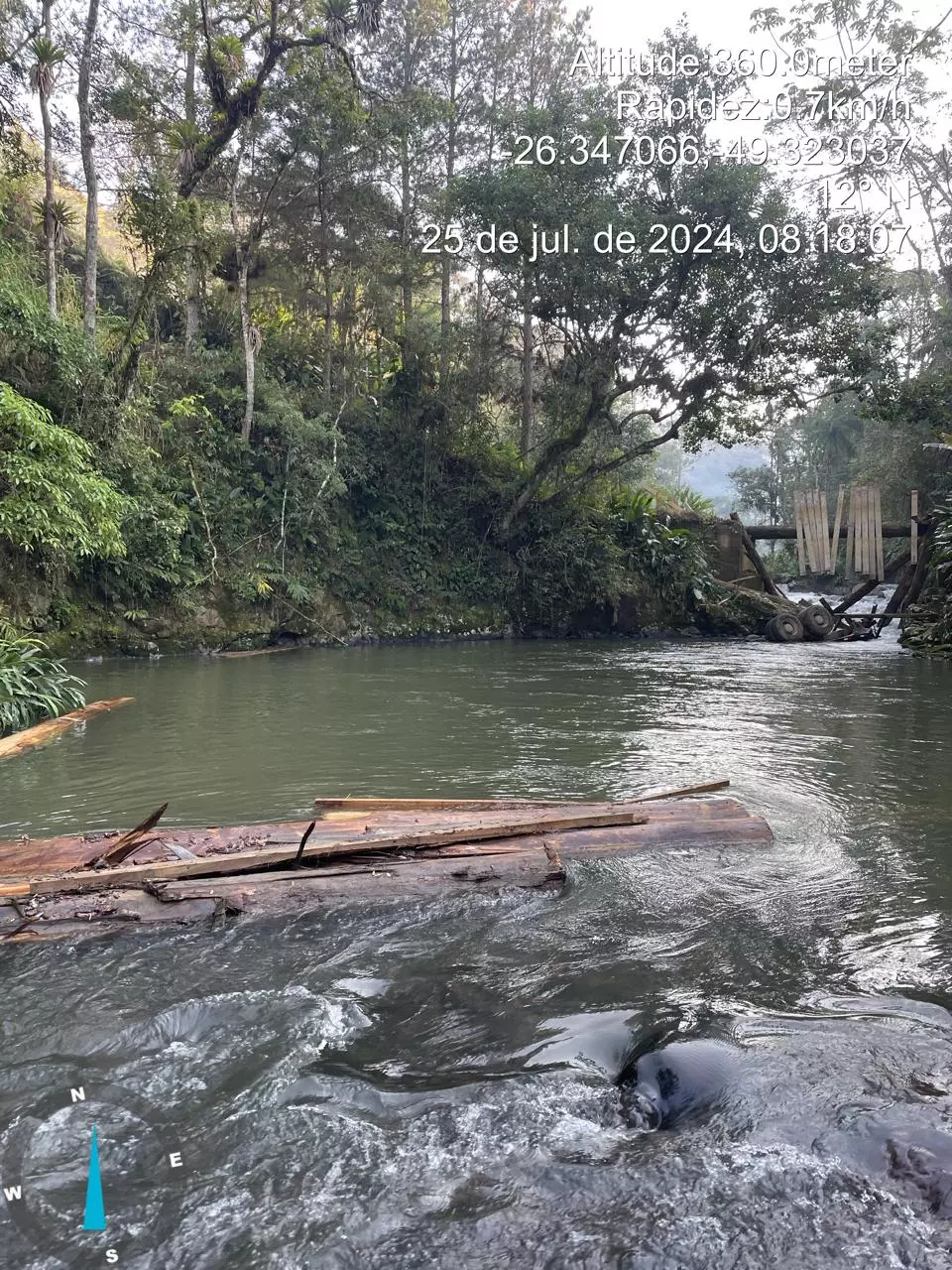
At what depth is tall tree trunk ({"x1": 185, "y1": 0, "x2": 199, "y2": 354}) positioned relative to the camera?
56.3 ft

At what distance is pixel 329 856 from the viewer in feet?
13.1

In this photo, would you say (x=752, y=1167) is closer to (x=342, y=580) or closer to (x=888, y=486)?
(x=342, y=580)

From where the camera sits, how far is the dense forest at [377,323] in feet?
49.8

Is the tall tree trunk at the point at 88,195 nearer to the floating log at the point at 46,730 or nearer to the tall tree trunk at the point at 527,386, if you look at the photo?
the floating log at the point at 46,730

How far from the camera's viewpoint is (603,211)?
17.6m

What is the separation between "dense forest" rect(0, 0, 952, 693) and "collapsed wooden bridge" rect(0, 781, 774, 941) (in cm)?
908

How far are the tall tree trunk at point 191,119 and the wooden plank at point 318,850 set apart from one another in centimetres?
1443

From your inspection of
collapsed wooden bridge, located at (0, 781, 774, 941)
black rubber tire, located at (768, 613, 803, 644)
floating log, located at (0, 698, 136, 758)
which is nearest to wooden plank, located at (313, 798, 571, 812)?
collapsed wooden bridge, located at (0, 781, 774, 941)

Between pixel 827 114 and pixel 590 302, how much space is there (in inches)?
409

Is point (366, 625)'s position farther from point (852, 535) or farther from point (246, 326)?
point (852, 535)

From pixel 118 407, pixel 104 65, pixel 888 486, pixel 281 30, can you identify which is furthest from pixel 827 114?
pixel 118 407

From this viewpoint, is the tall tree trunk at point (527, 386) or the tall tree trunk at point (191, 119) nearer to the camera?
the tall tree trunk at point (191, 119)

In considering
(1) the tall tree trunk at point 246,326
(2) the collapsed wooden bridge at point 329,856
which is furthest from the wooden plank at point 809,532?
(2) the collapsed wooden bridge at point 329,856

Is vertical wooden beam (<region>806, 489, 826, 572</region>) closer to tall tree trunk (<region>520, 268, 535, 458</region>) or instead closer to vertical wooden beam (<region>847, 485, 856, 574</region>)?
vertical wooden beam (<region>847, 485, 856, 574</region>)
